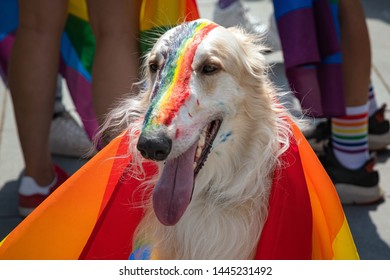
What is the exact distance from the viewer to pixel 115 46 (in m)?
3.22

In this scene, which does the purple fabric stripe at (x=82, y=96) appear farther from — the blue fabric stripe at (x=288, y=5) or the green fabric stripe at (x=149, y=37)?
the blue fabric stripe at (x=288, y=5)

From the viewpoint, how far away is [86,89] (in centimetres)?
412

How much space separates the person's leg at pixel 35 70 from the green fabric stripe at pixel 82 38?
22.2 inches

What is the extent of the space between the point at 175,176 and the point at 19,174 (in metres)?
2.25

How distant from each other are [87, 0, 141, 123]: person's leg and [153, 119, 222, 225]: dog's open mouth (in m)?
0.94

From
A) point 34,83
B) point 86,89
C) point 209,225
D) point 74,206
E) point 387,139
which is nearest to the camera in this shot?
point 209,225

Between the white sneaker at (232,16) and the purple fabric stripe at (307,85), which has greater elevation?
the purple fabric stripe at (307,85)

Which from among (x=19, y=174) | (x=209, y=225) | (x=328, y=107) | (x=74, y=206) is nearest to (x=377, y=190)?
(x=328, y=107)

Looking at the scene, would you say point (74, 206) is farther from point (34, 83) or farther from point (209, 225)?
point (34, 83)

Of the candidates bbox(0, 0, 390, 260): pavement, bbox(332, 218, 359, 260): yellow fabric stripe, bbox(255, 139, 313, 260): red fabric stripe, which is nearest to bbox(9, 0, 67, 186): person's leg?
bbox(0, 0, 390, 260): pavement

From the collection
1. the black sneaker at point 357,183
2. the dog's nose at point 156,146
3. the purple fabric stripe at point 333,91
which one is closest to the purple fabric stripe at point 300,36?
the purple fabric stripe at point 333,91

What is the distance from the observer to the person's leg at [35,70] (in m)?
3.41

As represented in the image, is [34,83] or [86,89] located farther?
[86,89]

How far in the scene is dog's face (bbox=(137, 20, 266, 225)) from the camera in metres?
2.22
